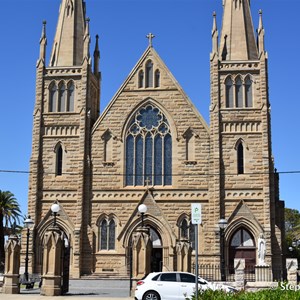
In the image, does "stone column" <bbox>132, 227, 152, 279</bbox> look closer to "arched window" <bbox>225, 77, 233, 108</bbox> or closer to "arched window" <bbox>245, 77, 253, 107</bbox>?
"arched window" <bbox>225, 77, 233, 108</bbox>

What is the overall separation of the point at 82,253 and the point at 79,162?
6076 millimetres

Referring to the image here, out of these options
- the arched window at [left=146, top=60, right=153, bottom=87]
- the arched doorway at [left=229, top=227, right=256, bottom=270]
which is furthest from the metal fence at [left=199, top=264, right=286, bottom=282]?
the arched window at [left=146, top=60, right=153, bottom=87]

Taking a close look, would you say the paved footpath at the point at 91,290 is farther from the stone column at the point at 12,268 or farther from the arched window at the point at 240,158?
the arched window at the point at 240,158

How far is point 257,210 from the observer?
38.8 meters

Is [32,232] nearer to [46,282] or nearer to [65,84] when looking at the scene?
[65,84]

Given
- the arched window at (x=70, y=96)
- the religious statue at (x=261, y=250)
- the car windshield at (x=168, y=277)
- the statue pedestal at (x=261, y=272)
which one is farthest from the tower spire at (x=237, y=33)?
the car windshield at (x=168, y=277)

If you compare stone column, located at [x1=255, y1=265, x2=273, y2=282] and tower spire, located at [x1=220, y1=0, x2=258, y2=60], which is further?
tower spire, located at [x1=220, y1=0, x2=258, y2=60]

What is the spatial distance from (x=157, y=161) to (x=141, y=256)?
50.8ft

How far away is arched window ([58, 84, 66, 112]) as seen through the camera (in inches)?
1674

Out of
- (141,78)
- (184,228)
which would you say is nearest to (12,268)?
(184,228)

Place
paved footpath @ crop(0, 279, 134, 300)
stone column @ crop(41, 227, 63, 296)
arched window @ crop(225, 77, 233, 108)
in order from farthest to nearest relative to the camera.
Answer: arched window @ crop(225, 77, 233, 108)
stone column @ crop(41, 227, 63, 296)
paved footpath @ crop(0, 279, 134, 300)

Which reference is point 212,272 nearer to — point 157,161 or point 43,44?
point 157,161

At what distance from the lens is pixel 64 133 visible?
42000 mm

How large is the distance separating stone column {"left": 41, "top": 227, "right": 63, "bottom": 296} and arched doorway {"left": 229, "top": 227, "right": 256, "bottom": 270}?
15.7 m
